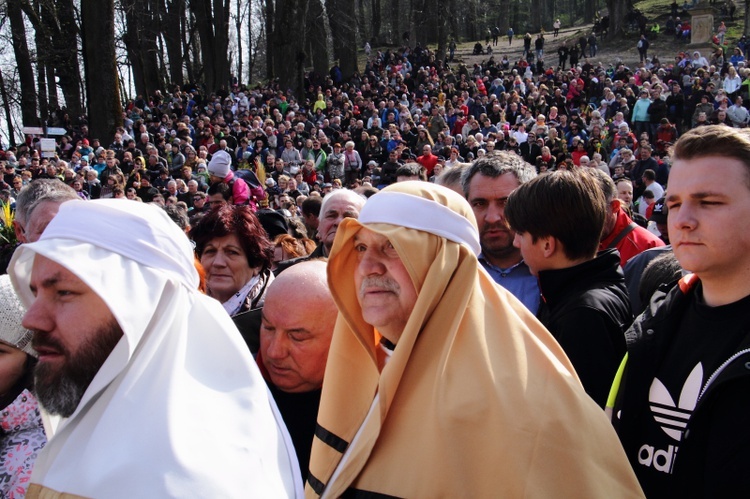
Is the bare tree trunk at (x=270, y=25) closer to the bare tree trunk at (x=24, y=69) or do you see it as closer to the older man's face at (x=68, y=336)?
the bare tree trunk at (x=24, y=69)

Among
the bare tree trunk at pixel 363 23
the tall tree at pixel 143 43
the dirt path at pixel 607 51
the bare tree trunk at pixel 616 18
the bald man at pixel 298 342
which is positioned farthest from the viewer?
the bare tree trunk at pixel 363 23

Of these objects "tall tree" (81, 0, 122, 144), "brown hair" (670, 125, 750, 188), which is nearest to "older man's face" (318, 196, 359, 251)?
"brown hair" (670, 125, 750, 188)

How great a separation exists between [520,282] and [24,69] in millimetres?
28145

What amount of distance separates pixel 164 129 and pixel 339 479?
22.3m

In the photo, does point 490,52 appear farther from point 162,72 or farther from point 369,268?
point 369,268

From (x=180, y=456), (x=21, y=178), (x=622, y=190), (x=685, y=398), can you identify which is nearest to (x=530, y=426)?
(x=685, y=398)

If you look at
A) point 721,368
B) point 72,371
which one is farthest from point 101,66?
point 721,368

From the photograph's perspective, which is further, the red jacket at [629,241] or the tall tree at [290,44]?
the tall tree at [290,44]

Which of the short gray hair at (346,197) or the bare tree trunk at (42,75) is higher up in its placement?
the bare tree trunk at (42,75)

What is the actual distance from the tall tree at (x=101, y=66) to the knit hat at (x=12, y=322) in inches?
702

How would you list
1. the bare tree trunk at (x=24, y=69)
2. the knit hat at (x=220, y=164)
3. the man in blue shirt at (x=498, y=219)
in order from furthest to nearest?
the bare tree trunk at (x=24, y=69)
the knit hat at (x=220, y=164)
the man in blue shirt at (x=498, y=219)

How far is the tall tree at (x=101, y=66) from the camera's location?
60.5ft

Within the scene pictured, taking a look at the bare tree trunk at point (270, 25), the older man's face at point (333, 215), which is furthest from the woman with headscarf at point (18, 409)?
the bare tree trunk at point (270, 25)

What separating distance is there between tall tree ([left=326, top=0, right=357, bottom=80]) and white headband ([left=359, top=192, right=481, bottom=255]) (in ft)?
109
